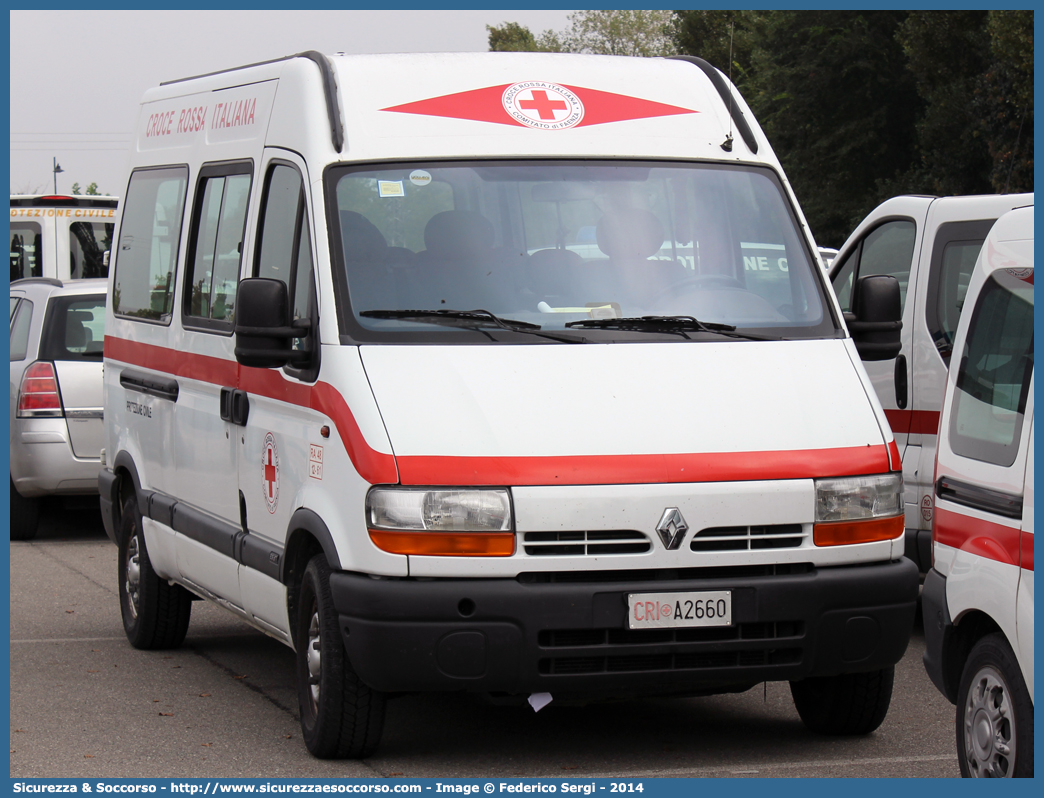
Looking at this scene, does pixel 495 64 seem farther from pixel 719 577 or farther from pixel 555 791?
pixel 555 791

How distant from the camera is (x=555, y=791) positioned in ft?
17.8

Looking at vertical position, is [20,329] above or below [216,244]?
below

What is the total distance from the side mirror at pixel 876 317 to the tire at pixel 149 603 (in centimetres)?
365

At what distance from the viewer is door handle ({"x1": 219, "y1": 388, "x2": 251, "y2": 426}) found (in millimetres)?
6621

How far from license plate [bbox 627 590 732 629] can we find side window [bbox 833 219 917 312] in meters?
3.35

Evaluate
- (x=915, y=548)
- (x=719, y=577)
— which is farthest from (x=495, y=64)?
(x=915, y=548)

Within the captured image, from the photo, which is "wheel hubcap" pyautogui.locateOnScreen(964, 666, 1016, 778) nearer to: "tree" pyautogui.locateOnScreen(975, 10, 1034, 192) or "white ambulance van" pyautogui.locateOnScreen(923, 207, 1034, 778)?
"white ambulance van" pyautogui.locateOnScreen(923, 207, 1034, 778)

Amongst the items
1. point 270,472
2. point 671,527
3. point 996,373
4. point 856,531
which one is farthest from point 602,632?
point 270,472

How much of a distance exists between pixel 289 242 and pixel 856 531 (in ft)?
7.90

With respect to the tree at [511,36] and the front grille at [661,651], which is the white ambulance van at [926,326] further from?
the tree at [511,36]

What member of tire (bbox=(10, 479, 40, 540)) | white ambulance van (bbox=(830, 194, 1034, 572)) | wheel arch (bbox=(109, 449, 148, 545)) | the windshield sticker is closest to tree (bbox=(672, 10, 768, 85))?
tire (bbox=(10, 479, 40, 540))

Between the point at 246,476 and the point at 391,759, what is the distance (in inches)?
53.9

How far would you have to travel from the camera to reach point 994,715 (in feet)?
15.5

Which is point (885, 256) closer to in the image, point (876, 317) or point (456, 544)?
point (876, 317)
